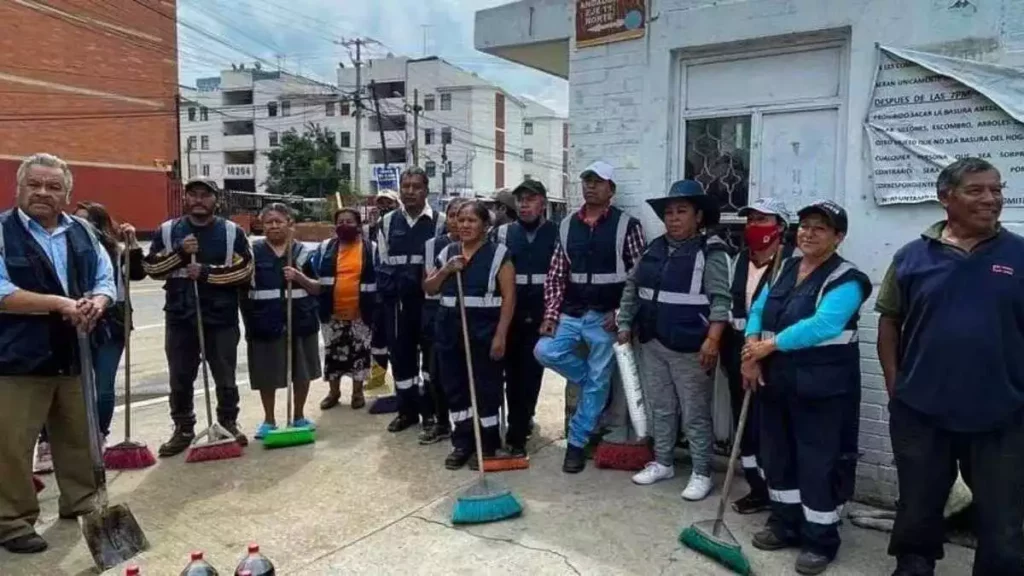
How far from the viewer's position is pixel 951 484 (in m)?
3.14

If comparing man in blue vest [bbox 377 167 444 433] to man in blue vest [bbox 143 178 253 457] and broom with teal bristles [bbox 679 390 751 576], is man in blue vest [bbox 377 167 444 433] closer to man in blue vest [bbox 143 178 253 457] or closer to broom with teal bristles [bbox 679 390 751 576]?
man in blue vest [bbox 143 178 253 457]

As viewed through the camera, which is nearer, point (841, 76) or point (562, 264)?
point (841, 76)

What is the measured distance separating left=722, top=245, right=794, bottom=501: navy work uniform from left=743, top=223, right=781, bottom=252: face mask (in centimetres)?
8

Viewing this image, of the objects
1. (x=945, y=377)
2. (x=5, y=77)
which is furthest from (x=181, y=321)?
(x=5, y=77)

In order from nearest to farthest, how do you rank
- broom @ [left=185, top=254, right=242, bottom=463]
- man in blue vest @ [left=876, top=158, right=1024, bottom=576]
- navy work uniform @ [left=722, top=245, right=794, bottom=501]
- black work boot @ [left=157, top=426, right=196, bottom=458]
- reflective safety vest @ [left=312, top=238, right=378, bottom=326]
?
man in blue vest @ [left=876, top=158, right=1024, bottom=576]
navy work uniform @ [left=722, top=245, right=794, bottom=501]
broom @ [left=185, top=254, right=242, bottom=463]
black work boot @ [left=157, top=426, right=196, bottom=458]
reflective safety vest @ [left=312, top=238, right=378, bottom=326]

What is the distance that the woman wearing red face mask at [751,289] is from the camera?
385cm

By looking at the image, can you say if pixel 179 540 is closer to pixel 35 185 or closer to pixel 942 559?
pixel 35 185

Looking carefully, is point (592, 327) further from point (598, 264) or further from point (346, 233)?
point (346, 233)

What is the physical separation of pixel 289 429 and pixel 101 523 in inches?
70.7

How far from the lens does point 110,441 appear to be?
538 cm

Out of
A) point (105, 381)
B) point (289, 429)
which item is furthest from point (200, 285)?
point (289, 429)

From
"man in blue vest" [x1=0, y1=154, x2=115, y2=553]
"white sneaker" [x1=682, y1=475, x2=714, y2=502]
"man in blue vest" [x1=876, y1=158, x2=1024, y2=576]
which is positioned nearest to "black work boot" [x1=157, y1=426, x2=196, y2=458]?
"man in blue vest" [x1=0, y1=154, x2=115, y2=553]

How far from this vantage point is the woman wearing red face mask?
385cm

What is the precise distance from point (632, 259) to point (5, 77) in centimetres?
2969
